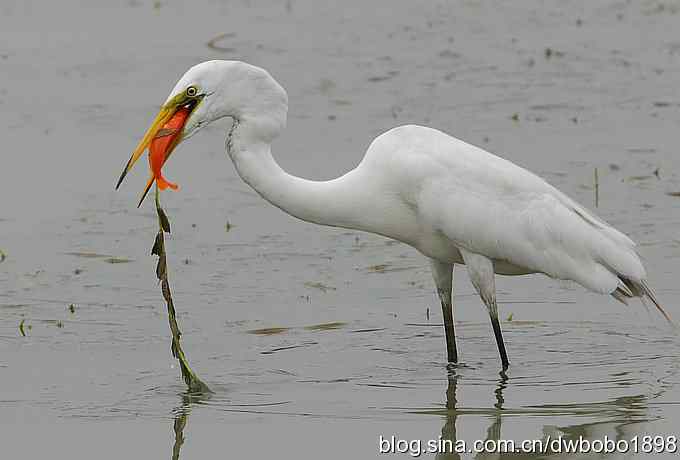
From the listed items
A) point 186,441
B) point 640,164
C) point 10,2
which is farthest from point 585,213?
point 10,2

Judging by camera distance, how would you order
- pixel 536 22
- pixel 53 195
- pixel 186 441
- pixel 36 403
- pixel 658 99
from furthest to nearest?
pixel 536 22 < pixel 658 99 < pixel 53 195 < pixel 36 403 < pixel 186 441

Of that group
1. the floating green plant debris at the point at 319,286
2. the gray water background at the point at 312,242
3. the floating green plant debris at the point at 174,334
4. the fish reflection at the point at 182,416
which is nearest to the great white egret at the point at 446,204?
the floating green plant debris at the point at 174,334

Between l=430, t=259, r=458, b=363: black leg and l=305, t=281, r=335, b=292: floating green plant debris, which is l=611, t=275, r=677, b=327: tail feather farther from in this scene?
l=305, t=281, r=335, b=292: floating green plant debris

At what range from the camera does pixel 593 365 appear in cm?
790

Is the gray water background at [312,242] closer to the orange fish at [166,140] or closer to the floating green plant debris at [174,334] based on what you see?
the floating green plant debris at [174,334]

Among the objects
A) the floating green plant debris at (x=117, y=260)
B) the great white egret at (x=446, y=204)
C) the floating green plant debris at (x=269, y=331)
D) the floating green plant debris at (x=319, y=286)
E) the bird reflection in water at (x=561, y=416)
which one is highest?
the great white egret at (x=446, y=204)

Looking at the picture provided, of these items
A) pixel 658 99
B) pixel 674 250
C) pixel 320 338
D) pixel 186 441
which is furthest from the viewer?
pixel 658 99

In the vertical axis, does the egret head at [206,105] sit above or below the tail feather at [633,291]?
above

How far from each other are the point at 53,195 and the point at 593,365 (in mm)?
4790

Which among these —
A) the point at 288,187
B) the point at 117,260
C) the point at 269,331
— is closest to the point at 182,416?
the point at 288,187

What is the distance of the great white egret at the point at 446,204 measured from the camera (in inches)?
285

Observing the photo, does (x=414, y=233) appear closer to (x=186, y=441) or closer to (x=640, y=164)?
(x=186, y=441)

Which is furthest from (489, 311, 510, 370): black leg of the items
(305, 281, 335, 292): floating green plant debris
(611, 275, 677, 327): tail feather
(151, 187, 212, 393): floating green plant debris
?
(305, 281, 335, 292): floating green plant debris

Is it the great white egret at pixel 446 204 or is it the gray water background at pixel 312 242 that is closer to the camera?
the gray water background at pixel 312 242
